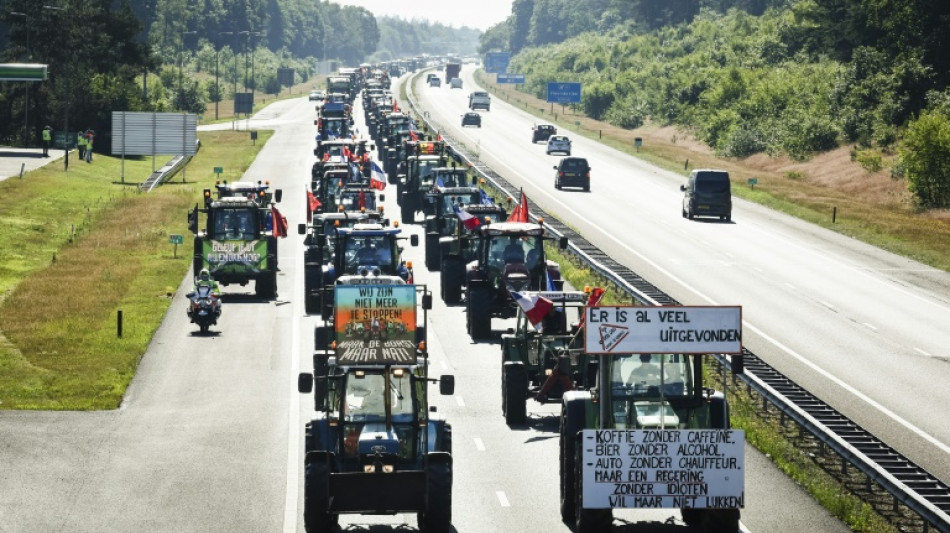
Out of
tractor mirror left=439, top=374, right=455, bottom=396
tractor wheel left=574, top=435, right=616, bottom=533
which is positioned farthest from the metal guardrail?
tractor mirror left=439, top=374, right=455, bottom=396

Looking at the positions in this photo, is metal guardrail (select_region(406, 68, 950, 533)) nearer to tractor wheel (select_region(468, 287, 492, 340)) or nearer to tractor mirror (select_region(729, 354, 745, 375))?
tractor mirror (select_region(729, 354, 745, 375))

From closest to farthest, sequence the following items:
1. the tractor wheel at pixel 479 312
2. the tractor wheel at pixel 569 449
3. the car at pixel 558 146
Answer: the tractor wheel at pixel 569 449 < the tractor wheel at pixel 479 312 < the car at pixel 558 146

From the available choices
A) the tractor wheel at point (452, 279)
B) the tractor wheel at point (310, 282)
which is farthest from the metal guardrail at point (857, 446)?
the tractor wheel at point (310, 282)

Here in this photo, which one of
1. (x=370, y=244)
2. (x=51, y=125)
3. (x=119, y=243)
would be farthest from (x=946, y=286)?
(x=51, y=125)

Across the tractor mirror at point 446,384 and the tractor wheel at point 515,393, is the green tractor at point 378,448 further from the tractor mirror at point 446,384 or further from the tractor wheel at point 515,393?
the tractor wheel at point 515,393

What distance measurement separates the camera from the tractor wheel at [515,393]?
28562 mm

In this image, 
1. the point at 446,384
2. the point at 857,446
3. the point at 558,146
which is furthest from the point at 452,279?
the point at 558,146

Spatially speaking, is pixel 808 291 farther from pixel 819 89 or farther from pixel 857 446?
pixel 819 89

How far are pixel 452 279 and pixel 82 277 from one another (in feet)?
46.3

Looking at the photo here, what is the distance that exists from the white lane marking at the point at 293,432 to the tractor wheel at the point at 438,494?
2675mm

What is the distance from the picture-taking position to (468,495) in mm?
23984

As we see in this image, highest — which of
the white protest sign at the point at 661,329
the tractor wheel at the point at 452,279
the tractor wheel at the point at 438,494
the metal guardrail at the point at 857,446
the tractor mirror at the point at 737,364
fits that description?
the white protest sign at the point at 661,329

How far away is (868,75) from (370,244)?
70.1 m

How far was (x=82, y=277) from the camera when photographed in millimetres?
51219
